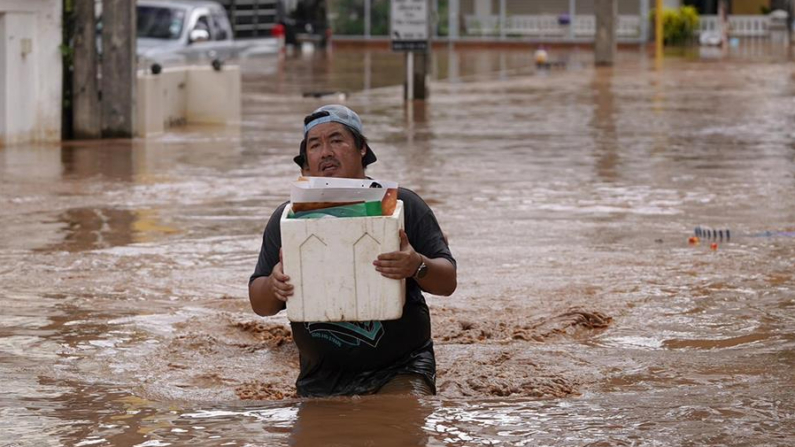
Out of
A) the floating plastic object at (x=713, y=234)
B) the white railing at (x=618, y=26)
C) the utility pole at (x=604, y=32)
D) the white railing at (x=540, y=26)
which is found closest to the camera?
the floating plastic object at (x=713, y=234)

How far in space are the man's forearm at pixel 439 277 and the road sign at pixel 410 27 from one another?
59.5 feet

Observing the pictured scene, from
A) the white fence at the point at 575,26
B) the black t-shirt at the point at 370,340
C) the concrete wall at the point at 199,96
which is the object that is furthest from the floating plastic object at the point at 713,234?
the white fence at the point at 575,26

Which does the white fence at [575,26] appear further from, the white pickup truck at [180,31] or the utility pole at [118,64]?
the utility pole at [118,64]

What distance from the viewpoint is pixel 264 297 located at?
5270 millimetres

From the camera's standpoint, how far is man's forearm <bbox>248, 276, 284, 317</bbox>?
5.25 m

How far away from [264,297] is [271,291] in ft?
0.22

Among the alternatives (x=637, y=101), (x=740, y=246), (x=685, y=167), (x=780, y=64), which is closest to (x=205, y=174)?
(x=685, y=167)

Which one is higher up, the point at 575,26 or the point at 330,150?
the point at 575,26

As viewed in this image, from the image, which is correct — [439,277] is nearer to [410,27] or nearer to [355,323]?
[355,323]

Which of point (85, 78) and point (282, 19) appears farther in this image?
point (282, 19)

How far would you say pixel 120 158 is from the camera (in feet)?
50.9

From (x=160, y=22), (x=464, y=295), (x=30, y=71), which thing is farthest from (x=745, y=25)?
(x=464, y=295)

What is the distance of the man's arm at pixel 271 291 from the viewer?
5.06 m

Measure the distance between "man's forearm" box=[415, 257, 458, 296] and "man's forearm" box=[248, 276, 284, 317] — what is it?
52 centimetres
